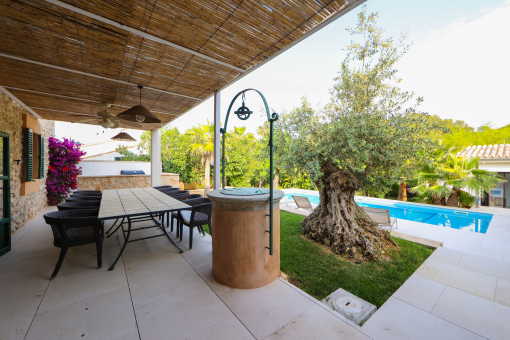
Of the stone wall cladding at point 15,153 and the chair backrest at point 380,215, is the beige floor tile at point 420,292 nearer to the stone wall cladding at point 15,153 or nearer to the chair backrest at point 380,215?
the chair backrest at point 380,215

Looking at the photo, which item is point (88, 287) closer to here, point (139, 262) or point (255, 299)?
point (139, 262)

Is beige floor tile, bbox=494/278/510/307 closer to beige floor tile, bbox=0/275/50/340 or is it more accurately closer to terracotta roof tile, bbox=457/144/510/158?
beige floor tile, bbox=0/275/50/340

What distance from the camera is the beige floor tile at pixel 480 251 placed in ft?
11.6

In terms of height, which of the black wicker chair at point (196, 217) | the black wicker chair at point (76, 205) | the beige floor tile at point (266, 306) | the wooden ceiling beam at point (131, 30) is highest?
the wooden ceiling beam at point (131, 30)

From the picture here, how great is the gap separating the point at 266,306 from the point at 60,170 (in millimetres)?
7943

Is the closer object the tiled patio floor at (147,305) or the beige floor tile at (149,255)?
the tiled patio floor at (147,305)

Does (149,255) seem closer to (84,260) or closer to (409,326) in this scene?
(84,260)

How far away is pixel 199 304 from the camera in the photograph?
1903 mm

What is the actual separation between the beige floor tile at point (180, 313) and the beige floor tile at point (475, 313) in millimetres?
2074

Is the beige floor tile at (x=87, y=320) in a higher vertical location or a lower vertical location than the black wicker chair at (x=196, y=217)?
lower

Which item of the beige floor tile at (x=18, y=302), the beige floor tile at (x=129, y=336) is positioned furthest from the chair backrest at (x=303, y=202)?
the beige floor tile at (x=18, y=302)

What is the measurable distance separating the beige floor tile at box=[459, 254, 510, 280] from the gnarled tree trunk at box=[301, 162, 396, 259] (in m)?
0.98

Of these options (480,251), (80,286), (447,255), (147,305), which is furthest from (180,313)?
(480,251)

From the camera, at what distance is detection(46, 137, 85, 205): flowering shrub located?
21.0 ft
